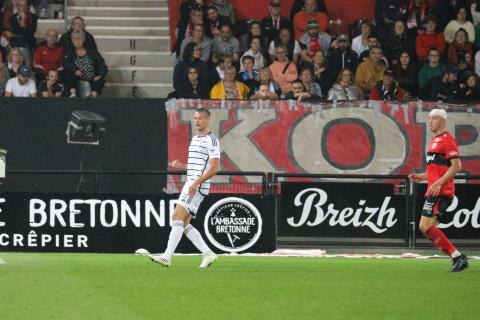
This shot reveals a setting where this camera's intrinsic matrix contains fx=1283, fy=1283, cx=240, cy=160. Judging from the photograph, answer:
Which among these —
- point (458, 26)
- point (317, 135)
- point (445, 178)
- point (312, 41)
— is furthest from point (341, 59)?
point (445, 178)

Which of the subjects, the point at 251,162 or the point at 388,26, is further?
the point at 388,26

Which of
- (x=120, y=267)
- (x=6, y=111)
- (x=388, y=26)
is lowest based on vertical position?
(x=120, y=267)

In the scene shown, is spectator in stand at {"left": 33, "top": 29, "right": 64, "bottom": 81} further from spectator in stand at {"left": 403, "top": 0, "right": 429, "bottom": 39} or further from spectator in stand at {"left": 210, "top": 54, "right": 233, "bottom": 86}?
spectator in stand at {"left": 403, "top": 0, "right": 429, "bottom": 39}

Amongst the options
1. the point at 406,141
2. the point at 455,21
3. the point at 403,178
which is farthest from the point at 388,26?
the point at 403,178

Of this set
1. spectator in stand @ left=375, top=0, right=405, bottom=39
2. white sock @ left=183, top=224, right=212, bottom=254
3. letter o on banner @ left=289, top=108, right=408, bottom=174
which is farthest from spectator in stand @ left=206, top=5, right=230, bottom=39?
white sock @ left=183, top=224, right=212, bottom=254

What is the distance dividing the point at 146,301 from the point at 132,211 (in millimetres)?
7429

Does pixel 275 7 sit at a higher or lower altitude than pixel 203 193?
higher

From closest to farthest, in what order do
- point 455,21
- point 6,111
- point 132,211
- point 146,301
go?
point 146,301
point 132,211
point 6,111
point 455,21

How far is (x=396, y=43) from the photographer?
80.8ft

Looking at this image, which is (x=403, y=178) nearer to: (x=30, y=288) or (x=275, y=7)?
(x=275, y=7)

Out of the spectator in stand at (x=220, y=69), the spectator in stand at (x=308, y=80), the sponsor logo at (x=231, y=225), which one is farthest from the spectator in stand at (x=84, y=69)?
the sponsor logo at (x=231, y=225)

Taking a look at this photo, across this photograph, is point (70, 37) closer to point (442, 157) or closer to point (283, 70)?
point (283, 70)

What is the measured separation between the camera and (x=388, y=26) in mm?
25359

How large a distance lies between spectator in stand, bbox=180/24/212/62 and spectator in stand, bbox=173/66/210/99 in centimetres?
89
